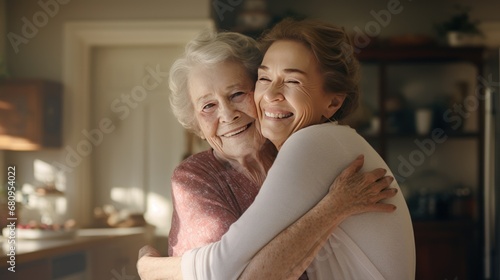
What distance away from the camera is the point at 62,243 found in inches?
55.9

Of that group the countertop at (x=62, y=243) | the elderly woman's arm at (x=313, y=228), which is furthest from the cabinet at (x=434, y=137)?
the elderly woman's arm at (x=313, y=228)

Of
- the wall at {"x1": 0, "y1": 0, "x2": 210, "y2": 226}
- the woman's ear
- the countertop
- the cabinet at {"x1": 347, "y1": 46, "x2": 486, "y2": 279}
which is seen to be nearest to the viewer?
the woman's ear

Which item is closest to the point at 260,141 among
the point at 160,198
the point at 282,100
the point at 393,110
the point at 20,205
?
the point at 282,100

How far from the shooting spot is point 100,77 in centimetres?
172

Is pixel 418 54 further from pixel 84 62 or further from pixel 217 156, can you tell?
pixel 217 156

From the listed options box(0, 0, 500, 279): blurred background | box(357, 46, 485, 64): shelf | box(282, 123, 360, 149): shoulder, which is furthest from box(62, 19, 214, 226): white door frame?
box(282, 123, 360, 149): shoulder

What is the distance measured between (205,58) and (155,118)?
1.11 m

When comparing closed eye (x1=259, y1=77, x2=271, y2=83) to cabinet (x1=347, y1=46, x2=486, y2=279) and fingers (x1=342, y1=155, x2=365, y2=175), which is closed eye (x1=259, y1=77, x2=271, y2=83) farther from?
cabinet (x1=347, y1=46, x2=486, y2=279)

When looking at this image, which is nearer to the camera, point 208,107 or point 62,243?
point 208,107

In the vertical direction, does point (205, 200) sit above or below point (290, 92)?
below

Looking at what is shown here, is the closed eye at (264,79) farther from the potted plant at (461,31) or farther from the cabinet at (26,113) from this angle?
the potted plant at (461,31)

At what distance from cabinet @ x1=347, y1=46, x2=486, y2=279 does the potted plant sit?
1.4 inches

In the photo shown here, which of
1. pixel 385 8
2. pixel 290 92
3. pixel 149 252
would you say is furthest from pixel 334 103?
pixel 385 8

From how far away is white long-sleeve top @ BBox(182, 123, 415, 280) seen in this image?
0.56 meters
